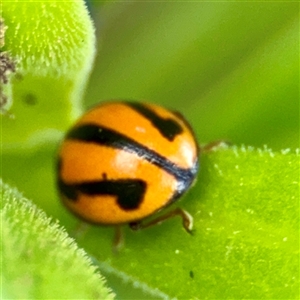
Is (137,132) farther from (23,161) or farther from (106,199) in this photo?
(23,161)

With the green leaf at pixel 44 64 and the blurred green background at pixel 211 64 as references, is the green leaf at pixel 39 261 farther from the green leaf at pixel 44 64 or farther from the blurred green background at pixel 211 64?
the blurred green background at pixel 211 64

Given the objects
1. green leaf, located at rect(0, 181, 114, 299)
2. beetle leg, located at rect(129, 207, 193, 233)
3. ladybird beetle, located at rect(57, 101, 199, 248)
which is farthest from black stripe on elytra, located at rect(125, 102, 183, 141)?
green leaf, located at rect(0, 181, 114, 299)

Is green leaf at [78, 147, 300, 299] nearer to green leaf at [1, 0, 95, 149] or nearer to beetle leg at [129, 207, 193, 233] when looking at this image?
beetle leg at [129, 207, 193, 233]

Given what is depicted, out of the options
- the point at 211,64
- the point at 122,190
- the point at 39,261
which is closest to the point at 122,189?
the point at 122,190

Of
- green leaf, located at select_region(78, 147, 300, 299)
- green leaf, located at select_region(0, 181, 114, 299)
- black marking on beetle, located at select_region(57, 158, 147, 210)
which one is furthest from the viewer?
black marking on beetle, located at select_region(57, 158, 147, 210)

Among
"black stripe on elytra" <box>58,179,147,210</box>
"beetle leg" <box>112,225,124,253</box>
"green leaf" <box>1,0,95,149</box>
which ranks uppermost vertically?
"green leaf" <box>1,0,95,149</box>

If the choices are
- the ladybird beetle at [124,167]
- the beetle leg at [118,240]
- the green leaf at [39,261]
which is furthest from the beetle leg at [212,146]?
the green leaf at [39,261]
